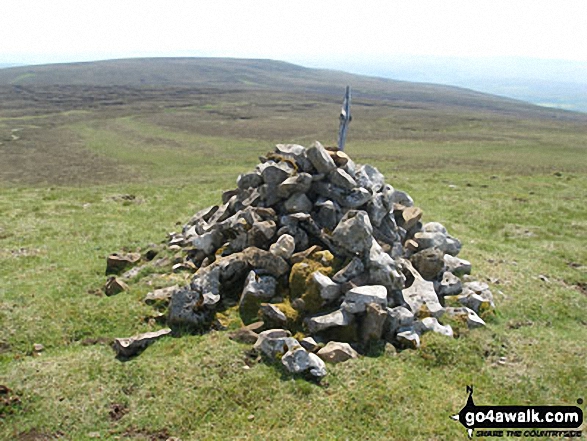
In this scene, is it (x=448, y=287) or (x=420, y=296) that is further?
(x=448, y=287)

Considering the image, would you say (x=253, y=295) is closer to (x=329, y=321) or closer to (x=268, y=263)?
(x=268, y=263)

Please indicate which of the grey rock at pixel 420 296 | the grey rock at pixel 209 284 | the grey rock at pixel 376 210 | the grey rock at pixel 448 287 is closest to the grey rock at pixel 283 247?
the grey rock at pixel 209 284

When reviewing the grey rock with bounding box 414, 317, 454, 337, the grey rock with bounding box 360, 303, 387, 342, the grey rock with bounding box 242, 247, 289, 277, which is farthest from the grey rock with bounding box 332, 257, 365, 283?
the grey rock with bounding box 414, 317, 454, 337

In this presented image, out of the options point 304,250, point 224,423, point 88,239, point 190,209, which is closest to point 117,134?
point 190,209

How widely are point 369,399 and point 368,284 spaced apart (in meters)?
4.40

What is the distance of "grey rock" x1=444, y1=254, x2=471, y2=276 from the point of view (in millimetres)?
19500

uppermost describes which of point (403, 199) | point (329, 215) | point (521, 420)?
point (329, 215)

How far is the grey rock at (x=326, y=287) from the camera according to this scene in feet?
47.9

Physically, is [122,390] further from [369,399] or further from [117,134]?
[117,134]

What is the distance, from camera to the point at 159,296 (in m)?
16.4

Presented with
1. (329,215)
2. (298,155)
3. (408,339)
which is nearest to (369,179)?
(298,155)

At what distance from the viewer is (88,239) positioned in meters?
24.7

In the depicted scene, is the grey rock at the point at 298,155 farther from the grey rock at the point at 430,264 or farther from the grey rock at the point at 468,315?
the grey rock at the point at 468,315

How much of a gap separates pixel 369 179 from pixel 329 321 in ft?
27.1
